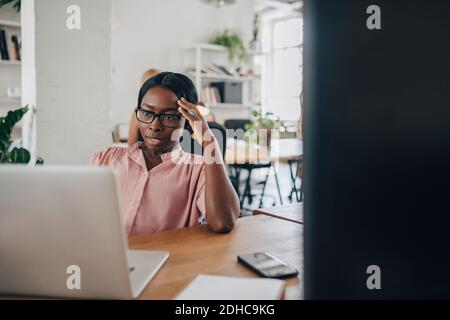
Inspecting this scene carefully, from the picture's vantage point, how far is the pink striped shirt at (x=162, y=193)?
136 cm

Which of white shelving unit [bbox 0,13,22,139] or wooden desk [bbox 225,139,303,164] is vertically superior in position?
white shelving unit [bbox 0,13,22,139]

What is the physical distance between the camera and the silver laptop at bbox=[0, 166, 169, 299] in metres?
0.64

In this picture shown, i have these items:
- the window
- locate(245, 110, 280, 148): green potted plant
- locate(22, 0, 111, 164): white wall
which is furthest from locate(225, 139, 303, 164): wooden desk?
the window

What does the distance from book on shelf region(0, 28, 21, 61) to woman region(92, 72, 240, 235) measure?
3.58 m

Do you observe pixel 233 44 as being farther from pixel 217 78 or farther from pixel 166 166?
pixel 166 166

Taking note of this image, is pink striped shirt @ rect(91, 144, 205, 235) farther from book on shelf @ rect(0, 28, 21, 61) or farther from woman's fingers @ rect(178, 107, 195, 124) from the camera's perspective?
book on shelf @ rect(0, 28, 21, 61)

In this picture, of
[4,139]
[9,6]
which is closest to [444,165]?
[4,139]

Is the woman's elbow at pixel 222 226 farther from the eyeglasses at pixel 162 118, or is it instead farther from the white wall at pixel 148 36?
the white wall at pixel 148 36

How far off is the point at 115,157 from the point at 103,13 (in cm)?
154

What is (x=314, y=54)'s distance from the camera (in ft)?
1.53

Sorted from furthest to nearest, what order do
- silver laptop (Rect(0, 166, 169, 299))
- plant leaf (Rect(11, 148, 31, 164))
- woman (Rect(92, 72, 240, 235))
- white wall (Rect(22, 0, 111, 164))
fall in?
1. white wall (Rect(22, 0, 111, 164))
2. plant leaf (Rect(11, 148, 31, 164))
3. woman (Rect(92, 72, 240, 235))
4. silver laptop (Rect(0, 166, 169, 299))

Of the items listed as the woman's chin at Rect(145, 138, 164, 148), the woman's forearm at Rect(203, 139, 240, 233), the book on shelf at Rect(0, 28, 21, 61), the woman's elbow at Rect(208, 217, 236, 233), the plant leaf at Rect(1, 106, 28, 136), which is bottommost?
the woman's elbow at Rect(208, 217, 236, 233)

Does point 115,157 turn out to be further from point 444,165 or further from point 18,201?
point 444,165

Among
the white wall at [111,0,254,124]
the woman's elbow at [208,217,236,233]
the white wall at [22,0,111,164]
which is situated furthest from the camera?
the white wall at [111,0,254,124]
